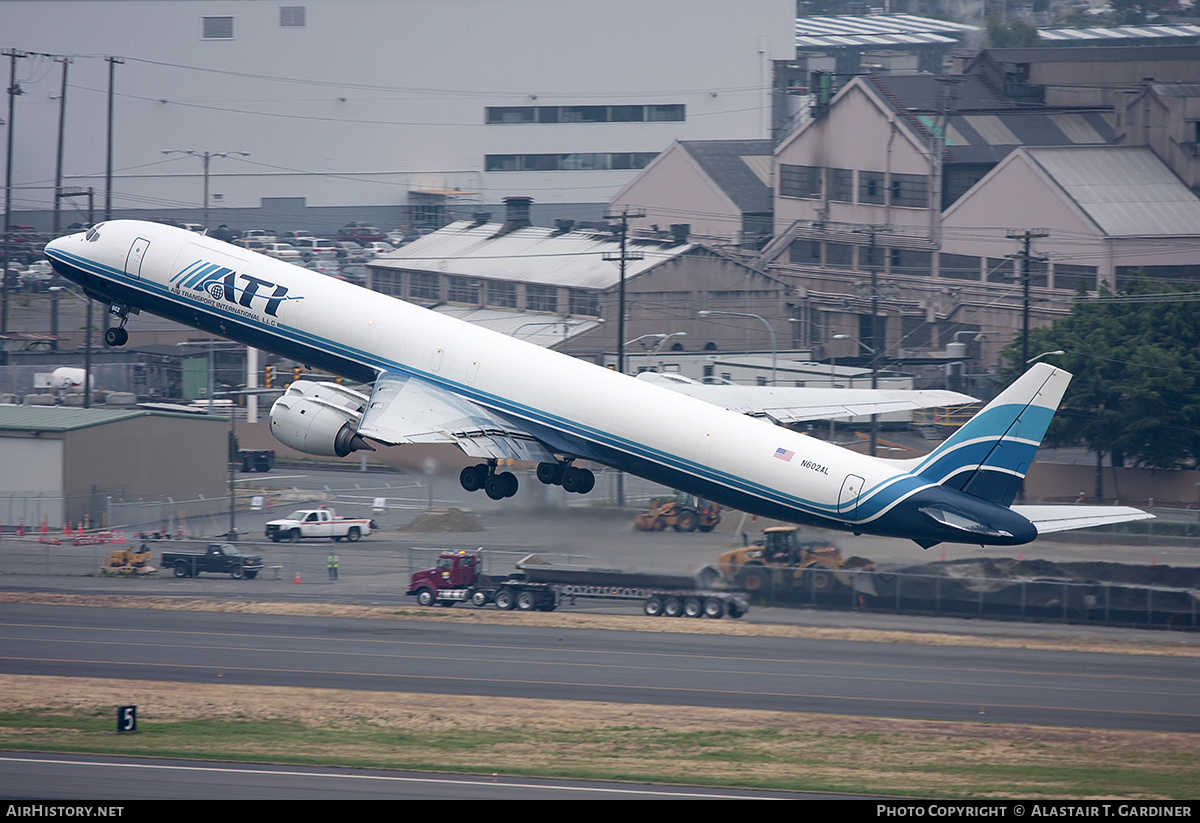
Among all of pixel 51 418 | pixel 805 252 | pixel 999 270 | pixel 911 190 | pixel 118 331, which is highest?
pixel 911 190

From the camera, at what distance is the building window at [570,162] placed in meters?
178

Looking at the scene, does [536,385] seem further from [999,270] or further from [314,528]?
[999,270]

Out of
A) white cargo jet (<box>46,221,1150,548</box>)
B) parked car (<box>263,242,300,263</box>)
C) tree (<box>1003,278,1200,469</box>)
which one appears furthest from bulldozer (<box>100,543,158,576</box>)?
parked car (<box>263,242,300,263</box>)

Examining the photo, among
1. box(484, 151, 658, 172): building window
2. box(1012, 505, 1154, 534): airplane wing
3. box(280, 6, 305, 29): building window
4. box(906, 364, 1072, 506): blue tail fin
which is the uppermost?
box(280, 6, 305, 29): building window

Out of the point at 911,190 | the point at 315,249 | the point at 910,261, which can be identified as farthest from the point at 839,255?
the point at 315,249

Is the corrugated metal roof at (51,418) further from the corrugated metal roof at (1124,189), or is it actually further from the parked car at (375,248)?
the parked car at (375,248)

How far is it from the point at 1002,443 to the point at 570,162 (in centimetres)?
14182

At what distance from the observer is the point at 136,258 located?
53344 millimetres

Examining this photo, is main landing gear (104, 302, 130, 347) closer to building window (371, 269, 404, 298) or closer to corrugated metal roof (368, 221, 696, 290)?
corrugated metal roof (368, 221, 696, 290)

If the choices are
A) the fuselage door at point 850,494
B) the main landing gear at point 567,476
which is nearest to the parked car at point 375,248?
the main landing gear at point 567,476

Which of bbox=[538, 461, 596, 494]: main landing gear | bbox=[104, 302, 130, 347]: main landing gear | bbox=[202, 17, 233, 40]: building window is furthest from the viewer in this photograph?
bbox=[202, 17, 233, 40]: building window

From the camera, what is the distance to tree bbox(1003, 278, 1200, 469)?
85.2 meters

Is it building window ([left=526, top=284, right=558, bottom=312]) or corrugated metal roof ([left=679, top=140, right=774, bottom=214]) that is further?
corrugated metal roof ([left=679, top=140, right=774, bottom=214])

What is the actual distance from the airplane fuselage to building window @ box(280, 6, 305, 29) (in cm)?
12286
